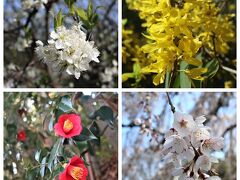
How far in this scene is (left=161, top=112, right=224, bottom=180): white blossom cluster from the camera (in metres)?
1.69

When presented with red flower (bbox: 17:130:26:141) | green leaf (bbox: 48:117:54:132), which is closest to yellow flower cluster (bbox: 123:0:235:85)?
green leaf (bbox: 48:117:54:132)

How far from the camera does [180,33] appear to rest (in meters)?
1.91

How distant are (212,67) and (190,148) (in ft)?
1.65

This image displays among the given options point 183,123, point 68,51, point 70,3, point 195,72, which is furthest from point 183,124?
point 70,3

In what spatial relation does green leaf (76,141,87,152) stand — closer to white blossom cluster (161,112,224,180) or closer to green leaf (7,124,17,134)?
green leaf (7,124,17,134)

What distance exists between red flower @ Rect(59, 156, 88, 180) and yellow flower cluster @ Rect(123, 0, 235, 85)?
1.16 feet

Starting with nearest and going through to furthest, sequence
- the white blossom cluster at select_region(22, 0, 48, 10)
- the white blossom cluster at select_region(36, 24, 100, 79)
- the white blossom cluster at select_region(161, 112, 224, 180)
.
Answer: the white blossom cluster at select_region(161, 112, 224, 180)
the white blossom cluster at select_region(36, 24, 100, 79)
the white blossom cluster at select_region(22, 0, 48, 10)

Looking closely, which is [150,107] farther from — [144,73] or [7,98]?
[7,98]

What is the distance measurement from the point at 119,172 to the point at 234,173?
0.41 meters

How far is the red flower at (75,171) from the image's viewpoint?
2.02 meters

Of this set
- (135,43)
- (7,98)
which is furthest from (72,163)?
(135,43)

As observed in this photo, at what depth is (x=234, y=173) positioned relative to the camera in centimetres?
224

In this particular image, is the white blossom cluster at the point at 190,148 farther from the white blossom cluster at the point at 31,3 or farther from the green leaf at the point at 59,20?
the white blossom cluster at the point at 31,3

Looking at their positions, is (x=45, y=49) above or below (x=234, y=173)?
above
